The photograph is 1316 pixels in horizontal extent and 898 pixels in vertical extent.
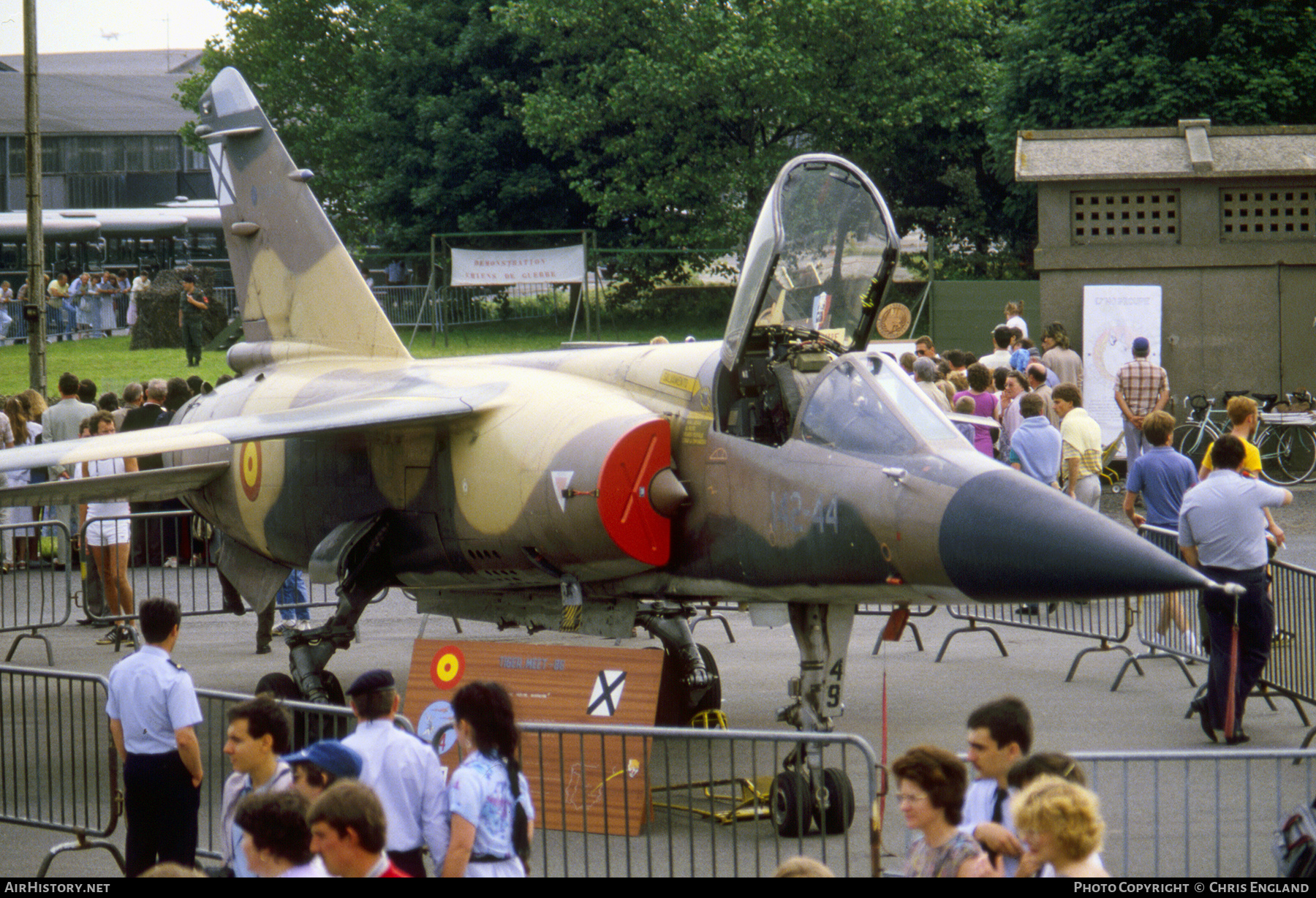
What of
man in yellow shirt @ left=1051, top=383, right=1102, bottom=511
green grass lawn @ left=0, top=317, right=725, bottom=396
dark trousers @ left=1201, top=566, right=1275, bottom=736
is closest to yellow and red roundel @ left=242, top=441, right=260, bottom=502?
dark trousers @ left=1201, top=566, right=1275, bottom=736

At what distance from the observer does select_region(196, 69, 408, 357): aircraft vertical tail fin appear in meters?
11.0

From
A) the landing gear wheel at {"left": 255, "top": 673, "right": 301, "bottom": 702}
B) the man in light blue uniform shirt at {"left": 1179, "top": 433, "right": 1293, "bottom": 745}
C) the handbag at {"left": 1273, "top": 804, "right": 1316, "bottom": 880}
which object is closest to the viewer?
the handbag at {"left": 1273, "top": 804, "right": 1316, "bottom": 880}

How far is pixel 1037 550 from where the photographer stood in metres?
6.57

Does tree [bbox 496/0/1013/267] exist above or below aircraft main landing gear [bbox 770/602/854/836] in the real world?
above

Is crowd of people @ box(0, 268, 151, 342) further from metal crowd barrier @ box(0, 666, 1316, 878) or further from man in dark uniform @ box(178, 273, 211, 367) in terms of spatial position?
metal crowd barrier @ box(0, 666, 1316, 878)

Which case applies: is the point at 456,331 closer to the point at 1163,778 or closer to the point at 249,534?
the point at 249,534

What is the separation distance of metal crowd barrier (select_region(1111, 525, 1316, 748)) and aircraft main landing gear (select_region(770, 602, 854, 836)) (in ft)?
7.12

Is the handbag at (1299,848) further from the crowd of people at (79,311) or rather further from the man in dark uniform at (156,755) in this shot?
the crowd of people at (79,311)

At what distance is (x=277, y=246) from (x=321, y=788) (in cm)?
702

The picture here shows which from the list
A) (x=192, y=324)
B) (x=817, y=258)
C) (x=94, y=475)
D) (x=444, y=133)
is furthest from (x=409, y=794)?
(x=444, y=133)

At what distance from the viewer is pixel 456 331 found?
30859 millimetres

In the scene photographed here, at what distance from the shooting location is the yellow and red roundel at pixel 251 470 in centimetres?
1023
